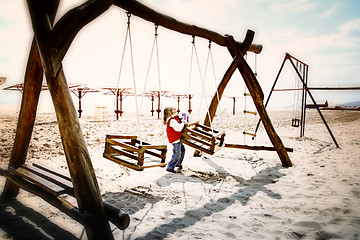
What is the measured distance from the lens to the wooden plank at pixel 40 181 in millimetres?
2320

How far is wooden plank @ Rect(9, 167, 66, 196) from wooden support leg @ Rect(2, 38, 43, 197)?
219 millimetres

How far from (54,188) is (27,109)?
123 centimetres

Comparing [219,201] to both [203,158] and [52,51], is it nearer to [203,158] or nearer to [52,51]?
[203,158]

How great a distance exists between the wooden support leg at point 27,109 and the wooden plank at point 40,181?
0.72ft

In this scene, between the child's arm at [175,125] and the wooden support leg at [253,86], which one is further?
the wooden support leg at [253,86]

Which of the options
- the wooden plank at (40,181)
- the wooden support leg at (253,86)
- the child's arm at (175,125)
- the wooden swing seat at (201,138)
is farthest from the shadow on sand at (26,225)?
the wooden support leg at (253,86)

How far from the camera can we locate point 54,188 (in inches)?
93.0

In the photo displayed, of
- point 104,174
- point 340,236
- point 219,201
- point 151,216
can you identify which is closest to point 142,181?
point 104,174

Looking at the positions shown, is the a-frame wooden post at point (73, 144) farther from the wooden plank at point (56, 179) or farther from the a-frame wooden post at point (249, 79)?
the a-frame wooden post at point (249, 79)

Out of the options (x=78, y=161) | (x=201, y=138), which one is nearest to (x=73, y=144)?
(x=78, y=161)

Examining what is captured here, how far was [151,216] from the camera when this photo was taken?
8.79ft

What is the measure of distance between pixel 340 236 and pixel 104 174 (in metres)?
3.79

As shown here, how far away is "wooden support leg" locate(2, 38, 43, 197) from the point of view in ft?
8.78

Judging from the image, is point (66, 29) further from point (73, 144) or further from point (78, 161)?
point (78, 161)
